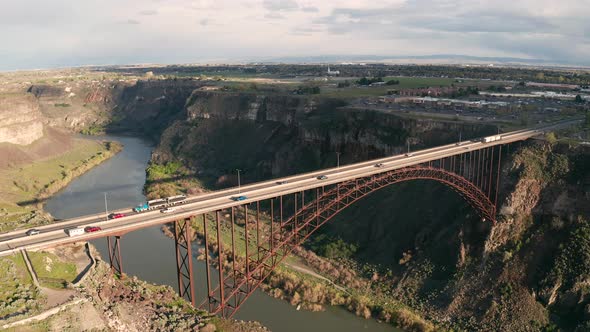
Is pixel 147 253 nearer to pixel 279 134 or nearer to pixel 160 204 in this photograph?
pixel 160 204

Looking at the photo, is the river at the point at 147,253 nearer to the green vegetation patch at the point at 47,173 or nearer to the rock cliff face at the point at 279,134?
the green vegetation patch at the point at 47,173

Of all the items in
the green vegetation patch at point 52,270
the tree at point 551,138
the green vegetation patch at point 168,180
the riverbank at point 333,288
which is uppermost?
the tree at point 551,138

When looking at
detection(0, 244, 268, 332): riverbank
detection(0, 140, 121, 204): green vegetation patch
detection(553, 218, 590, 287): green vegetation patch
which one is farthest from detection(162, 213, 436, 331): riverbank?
detection(0, 140, 121, 204): green vegetation patch

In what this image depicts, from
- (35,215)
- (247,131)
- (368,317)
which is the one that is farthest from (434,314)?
(247,131)

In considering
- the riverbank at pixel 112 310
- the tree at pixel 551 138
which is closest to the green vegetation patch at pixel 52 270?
the riverbank at pixel 112 310

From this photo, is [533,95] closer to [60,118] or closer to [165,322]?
[165,322]

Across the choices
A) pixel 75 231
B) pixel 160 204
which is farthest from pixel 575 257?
pixel 75 231
